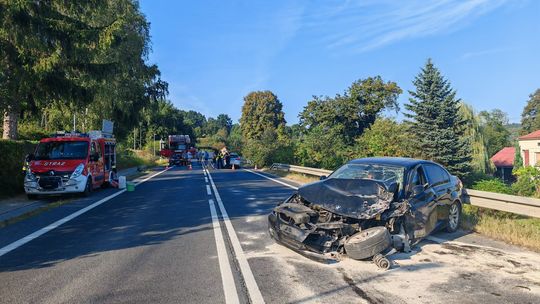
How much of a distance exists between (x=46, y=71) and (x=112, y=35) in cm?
337

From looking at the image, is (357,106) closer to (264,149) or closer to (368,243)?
(264,149)

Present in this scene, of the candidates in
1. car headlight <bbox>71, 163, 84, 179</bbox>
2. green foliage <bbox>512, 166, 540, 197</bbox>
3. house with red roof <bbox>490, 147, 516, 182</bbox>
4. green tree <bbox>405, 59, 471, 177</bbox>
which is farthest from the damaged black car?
house with red roof <bbox>490, 147, 516, 182</bbox>

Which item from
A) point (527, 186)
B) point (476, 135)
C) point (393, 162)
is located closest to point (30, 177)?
point (393, 162)

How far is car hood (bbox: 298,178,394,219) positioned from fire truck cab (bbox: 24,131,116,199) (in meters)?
10.1

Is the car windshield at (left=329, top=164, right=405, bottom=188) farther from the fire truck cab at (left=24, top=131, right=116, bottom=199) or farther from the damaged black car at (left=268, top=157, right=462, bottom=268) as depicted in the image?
the fire truck cab at (left=24, top=131, right=116, bottom=199)

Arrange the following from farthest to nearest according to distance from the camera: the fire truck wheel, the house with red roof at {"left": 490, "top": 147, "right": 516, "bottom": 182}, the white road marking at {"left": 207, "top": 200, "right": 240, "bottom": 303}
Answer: the house with red roof at {"left": 490, "top": 147, "right": 516, "bottom": 182} < the fire truck wheel < the white road marking at {"left": 207, "top": 200, "right": 240, "bottom": 303}

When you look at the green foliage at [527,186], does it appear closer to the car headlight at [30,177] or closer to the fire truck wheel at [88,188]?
the fire truck wheel at [88,188]

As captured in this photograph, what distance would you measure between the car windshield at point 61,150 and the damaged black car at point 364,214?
1095 centimetres

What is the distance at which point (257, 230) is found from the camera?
8219 mm

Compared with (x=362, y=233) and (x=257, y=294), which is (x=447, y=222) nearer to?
(x=362, y=233)

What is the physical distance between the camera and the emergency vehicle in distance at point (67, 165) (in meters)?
13.7

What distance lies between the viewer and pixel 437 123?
32.3 m

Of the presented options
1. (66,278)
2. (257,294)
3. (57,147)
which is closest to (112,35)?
(57,147)

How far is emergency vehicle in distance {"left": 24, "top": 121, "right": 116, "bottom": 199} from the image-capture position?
13.7 meters
